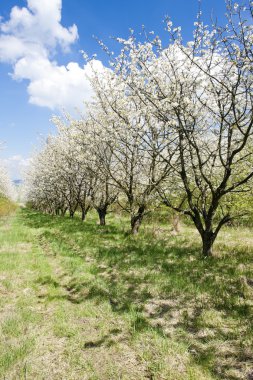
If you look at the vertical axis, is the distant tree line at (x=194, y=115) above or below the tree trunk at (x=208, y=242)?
above

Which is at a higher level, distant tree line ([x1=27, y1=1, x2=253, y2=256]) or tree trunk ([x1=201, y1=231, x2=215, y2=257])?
distant tree line ([x1=27, y1=1, x2=253, y2=256])

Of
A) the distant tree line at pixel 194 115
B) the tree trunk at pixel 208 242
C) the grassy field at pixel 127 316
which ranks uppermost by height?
the distant tree line at pixel 194 115

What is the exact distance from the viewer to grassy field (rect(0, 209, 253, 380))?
533 centimetres

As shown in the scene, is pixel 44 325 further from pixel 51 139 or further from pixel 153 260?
pixel 51 139

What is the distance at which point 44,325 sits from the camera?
22.4 feet

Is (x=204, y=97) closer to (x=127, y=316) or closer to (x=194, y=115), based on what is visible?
(x=194, y=115)

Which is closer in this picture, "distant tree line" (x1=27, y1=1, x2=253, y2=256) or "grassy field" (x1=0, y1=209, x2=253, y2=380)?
"grassy field" (x1=0, y1=209, x2=253, y2=380)

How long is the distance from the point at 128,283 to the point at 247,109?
648 centimetres

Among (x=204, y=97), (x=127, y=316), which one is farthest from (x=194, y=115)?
(x=127, y=316)

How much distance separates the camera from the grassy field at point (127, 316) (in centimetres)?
533

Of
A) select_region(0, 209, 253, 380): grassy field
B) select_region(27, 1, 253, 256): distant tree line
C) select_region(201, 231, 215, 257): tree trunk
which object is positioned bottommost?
select_region(0, 209, 253, 380): grassy field

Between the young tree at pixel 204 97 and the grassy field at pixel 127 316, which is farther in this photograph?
the young tree at pixel 204 97

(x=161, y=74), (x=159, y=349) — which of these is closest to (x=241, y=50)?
(x=161, y=74)

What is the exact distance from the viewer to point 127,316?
23.0 ft
